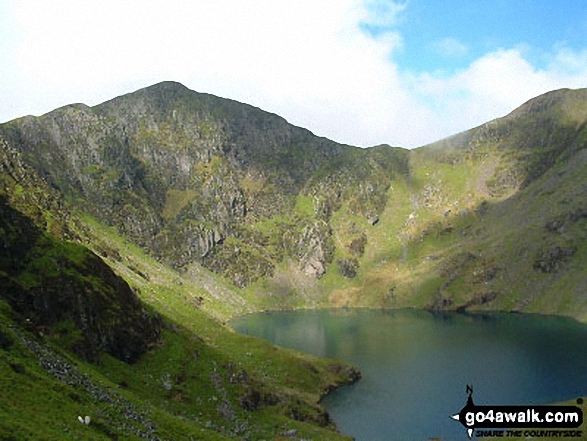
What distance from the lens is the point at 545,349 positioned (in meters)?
177

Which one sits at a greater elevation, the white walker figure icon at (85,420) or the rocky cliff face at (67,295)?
the rocky cliff face at (67,295)

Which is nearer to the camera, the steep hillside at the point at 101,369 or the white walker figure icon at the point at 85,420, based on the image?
the white walker figure icon at the point at 85,420

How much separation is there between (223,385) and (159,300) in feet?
263

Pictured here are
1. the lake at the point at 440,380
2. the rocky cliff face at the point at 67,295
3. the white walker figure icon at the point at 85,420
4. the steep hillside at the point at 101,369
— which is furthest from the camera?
the lake at the point at 440,380

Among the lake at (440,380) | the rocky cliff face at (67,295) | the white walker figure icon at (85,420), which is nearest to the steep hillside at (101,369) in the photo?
the rocky cliff face at (67,295)

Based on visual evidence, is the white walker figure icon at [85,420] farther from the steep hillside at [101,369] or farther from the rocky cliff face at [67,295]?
the rocky cliff face at [67,295]

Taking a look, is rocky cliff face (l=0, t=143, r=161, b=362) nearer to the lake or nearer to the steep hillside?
the steep hillside

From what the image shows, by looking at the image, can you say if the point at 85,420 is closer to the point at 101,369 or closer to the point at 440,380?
the point at 101,369

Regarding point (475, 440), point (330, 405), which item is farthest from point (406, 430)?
point (330, 405)

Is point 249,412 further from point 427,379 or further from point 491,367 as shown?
point 491,367

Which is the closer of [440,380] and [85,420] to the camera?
[85,420]

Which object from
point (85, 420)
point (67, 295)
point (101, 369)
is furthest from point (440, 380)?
point (85, 420)

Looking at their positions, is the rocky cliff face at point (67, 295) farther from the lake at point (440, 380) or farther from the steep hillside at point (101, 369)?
the lake at point (440, 380)

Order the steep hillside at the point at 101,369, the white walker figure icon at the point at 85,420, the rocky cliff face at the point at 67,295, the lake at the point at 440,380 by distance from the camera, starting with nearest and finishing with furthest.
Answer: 1. the white walker figure icon at the point at 85,420
2. the steep hillside at the point at 101,369
3. the rocky cliff face at the point at 67,295
4. the lake at the point at 440,380
